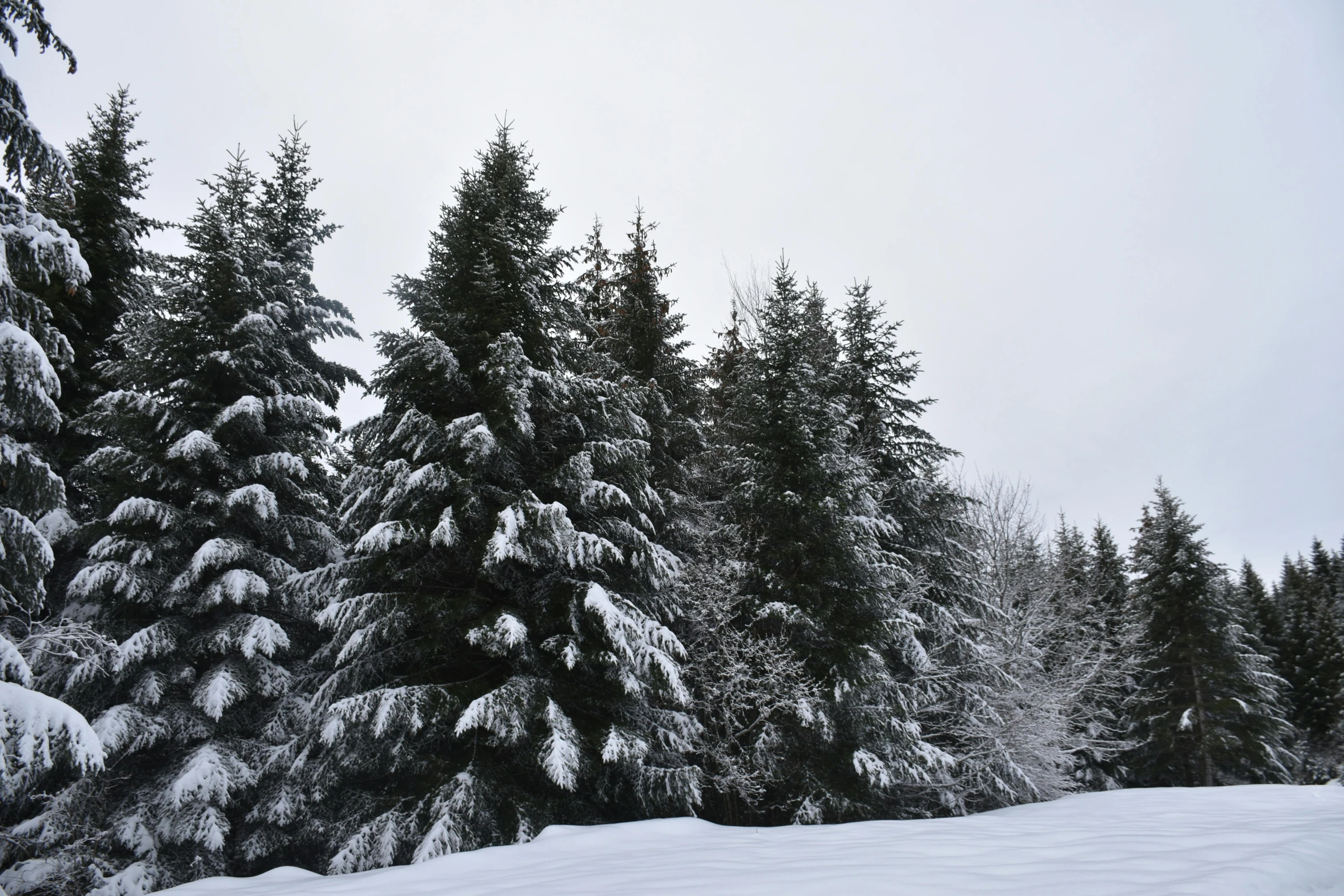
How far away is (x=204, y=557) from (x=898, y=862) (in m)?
11.1

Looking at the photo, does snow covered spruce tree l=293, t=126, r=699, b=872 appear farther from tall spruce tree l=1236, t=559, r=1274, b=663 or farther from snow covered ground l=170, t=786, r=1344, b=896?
tall spruce tree l=1236, t=559, r=1274, b=663

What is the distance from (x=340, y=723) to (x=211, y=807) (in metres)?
3.16

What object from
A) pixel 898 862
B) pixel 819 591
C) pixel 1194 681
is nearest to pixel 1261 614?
pixel 1194 681

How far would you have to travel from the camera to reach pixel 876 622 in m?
12.1

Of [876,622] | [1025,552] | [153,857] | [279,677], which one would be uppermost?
[1025,552]

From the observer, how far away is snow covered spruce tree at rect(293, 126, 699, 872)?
8625 mm

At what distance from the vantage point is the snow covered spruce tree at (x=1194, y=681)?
22.9 meters

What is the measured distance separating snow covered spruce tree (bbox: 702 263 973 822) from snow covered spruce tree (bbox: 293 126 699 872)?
81.8 inches

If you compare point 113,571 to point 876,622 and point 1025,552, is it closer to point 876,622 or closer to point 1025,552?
point 876,622

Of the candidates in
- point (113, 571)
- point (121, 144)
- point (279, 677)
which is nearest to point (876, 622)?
point (279, 677)

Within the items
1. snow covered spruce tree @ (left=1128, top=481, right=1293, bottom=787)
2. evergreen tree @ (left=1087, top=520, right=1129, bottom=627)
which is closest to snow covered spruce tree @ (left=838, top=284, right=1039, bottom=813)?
snow covered spruce tree @ (left=1128, top=481, right=1293, bottom=787)

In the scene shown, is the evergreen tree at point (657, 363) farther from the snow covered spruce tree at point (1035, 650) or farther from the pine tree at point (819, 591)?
the snow covered spruce tree at point (1035, 650)

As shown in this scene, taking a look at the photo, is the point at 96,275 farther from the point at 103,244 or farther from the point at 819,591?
the point at 819,591

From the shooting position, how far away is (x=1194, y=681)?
76.8 ft
